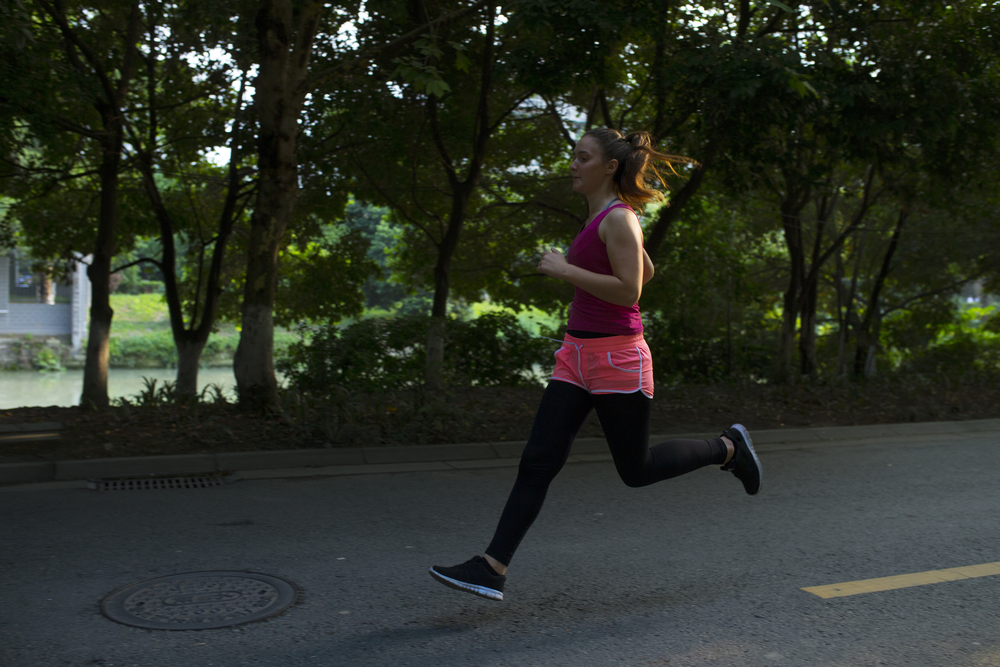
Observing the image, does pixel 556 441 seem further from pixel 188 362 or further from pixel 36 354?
pixel 36 354

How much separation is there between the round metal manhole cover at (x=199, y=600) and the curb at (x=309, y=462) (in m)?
2.66

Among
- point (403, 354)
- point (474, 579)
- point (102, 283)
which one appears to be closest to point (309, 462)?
point (474, 579)

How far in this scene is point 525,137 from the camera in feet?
50.3

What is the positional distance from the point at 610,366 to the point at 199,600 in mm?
1993

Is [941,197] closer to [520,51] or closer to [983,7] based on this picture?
[983,7]

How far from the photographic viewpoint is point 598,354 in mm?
3416

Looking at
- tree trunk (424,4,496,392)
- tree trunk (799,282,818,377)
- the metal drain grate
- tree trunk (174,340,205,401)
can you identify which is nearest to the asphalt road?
the metal drain grate

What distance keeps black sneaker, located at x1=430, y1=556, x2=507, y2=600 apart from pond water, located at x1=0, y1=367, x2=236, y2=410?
60.8ft

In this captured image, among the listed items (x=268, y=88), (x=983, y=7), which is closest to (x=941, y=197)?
(x=983, y=7)

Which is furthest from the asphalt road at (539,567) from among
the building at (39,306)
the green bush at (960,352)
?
the building at (39,306)

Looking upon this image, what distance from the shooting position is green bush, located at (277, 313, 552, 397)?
13.1 m

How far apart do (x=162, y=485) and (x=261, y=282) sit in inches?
114

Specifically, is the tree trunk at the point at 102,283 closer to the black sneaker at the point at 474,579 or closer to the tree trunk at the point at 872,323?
the black sneaker at the point at 474,579

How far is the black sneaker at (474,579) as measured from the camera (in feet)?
10.9
